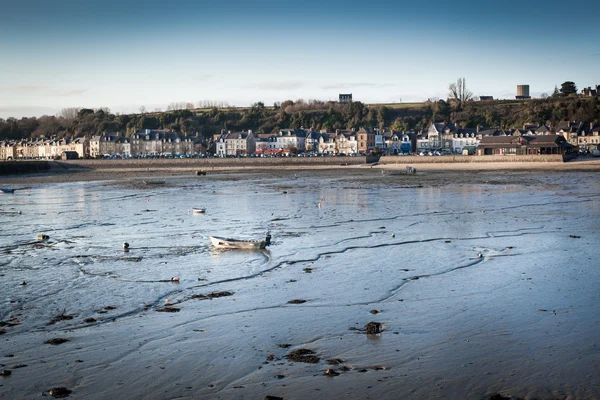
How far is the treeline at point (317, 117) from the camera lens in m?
109

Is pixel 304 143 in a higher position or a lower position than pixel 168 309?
higher

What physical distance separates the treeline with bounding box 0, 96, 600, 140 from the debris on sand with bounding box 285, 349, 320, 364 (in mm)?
99553

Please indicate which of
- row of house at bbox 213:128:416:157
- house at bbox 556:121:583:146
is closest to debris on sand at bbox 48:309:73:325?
row of house at bbox 213:128:416:157

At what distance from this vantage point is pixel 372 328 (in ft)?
30.4

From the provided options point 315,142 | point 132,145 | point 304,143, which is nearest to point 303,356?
point 315,142

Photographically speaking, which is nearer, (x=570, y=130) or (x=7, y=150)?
(x=570, y=130)

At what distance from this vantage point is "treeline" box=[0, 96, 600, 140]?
109 m

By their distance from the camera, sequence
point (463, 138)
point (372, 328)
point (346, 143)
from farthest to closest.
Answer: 1. point (346, 143)
2. point (463, 138)
3. point (372, 328)

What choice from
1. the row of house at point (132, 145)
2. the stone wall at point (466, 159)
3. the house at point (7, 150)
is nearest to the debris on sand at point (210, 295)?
the stone wall at point (466, 159)

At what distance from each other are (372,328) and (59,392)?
4.48m

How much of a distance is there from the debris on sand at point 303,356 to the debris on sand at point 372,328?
1.14 meters

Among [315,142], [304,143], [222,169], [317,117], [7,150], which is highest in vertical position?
[317,117]

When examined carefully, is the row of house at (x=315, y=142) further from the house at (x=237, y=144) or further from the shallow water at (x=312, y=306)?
the shallow water at (x=312, y=306)

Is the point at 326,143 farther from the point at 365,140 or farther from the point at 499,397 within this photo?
the point at 499,397
